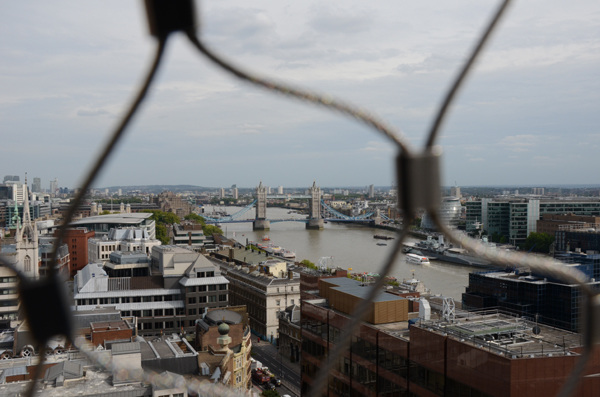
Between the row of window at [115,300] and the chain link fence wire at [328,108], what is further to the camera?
the row of window at [115,300]

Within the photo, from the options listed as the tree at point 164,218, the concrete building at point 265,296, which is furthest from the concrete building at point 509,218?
the tree at point 164,218

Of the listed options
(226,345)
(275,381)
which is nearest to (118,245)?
(275,381)

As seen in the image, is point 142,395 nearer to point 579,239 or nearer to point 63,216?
point 63,216

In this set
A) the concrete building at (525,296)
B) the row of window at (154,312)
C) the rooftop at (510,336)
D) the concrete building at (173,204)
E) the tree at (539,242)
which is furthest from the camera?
the concrete building at (173,204)

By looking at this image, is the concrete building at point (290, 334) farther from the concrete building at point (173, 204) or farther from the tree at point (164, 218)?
the concrete building at point (173, 204)

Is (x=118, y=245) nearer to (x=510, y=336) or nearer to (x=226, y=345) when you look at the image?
(x=226, y=345)

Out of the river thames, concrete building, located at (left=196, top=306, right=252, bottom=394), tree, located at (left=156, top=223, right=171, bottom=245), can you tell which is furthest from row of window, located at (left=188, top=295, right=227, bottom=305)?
tree, located at (left=156, top=223, right=171, bottom=245)

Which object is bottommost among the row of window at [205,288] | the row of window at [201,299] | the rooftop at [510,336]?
the row of window at [201,299]
